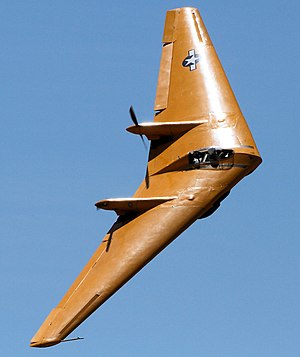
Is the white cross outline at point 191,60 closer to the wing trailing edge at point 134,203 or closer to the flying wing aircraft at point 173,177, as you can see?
the flying wing aircraft at point 173,177

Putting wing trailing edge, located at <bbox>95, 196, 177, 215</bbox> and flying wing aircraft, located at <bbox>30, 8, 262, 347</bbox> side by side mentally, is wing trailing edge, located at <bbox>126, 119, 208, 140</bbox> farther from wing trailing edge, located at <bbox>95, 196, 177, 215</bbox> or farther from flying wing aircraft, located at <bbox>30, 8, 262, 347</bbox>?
wing trailing edge, located at <bbox>95, 196, 177, 215</bbox>

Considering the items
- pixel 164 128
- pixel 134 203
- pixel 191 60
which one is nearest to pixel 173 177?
pixel 134 203

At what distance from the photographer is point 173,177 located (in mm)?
70250

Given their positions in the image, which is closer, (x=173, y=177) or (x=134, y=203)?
(x=134, y=203)

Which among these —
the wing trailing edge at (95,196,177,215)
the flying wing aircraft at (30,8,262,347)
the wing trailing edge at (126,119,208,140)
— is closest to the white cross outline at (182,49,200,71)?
the flying wing aircraft at (30,8,262,347)

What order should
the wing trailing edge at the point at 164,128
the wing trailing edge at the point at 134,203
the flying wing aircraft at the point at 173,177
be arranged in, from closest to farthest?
the flying wing aircraft at the point at 173,177, the wing trailing edge at the point at 134,203, the wing trailing edge at the point at 164,128

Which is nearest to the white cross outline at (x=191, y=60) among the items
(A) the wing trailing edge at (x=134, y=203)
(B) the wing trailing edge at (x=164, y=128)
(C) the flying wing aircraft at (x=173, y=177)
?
(C) the flying wing aircraft at (x=173, y=177)

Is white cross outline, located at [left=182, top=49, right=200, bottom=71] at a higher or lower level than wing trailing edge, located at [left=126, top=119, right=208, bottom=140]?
higher

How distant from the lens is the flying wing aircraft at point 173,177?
66562 mm

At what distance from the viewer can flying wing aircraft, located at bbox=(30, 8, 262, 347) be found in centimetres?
6656

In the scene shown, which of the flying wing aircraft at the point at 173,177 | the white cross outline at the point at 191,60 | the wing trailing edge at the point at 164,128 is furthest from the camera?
the white cross outline at the point at 191,60

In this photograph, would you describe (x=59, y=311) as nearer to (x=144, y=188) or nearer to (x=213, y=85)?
(x=144, y=188)

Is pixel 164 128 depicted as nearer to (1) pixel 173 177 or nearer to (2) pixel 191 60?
(1) pixel 173 177

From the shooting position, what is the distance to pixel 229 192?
2766 inches
